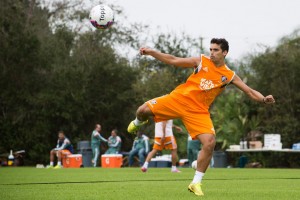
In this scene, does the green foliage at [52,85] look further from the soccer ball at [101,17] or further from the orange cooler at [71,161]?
the soccer ball at [101,17]

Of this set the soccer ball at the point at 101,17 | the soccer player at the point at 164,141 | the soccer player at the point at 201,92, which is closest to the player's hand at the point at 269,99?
the soccer player at the point at 201,92

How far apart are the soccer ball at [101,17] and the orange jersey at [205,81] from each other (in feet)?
9.21

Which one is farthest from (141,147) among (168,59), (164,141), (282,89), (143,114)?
(168,59)

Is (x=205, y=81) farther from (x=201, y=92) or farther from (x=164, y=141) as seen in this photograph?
(x=164, y=141)

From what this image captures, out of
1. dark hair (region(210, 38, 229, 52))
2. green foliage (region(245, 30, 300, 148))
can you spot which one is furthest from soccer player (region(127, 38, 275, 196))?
green foliage (region(245, 30, 300, 148))

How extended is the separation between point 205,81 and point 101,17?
3.05 m

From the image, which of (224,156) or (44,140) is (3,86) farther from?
(224,156)

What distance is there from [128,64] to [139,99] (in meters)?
3.97

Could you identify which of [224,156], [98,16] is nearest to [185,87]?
[98,16]

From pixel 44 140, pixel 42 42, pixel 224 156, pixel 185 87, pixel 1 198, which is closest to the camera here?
pixel 1 198

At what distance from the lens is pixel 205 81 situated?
10391mm

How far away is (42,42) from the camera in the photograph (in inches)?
1598

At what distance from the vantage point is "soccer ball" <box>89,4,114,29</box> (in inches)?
493

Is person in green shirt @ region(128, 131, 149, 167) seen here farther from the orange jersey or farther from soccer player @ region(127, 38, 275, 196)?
the orange jersey
